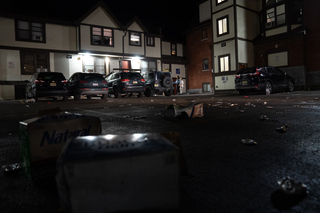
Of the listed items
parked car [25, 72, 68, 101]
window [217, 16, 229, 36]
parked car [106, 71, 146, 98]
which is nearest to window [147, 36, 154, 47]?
window [217, 16, 229, 36]

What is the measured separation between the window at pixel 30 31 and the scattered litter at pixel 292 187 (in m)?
25.8

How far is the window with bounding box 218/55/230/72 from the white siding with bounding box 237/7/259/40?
2536mm

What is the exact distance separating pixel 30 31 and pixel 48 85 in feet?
39.8

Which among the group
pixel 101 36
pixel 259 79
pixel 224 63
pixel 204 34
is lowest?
pixel 259 79

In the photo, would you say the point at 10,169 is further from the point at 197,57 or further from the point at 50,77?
the point at 197,57

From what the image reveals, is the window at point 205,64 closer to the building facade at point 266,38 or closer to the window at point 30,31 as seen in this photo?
the building facade at point 266,38

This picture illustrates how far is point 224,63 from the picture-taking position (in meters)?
25.4

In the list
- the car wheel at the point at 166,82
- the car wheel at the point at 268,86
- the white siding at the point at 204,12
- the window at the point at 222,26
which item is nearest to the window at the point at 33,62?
the car wheel at the point at 166,82

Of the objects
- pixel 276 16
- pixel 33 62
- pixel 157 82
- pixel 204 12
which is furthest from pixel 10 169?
pixel 204 12

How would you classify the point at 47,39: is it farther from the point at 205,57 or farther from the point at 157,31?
the point at 205,57

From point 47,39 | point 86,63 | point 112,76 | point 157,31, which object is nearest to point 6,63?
point 47,39

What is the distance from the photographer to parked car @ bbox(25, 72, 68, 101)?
13.8 meters

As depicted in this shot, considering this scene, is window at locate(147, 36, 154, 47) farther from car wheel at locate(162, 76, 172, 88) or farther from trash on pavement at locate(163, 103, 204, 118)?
trash on pavement at locate(163, 103, 204, 118)

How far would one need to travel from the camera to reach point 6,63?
21.8m
